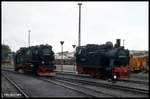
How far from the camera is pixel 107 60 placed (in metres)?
20.7

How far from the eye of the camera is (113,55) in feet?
65.3

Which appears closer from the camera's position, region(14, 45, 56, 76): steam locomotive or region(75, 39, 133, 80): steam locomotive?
region(75, 39, 133, 80): steam locomotive

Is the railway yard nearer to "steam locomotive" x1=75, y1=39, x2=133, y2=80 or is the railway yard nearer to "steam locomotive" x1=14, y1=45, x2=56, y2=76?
"steam locomotive" x1=75, y1=39, x2=133, y2=80

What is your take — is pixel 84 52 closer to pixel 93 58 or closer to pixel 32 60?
pixel 93 58

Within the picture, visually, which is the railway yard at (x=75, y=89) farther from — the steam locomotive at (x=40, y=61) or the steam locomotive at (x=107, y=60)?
the steam locomotive at (x=40, y=61)

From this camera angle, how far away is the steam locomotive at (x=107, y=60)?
770 inches

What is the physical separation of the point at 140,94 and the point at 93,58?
973 cm

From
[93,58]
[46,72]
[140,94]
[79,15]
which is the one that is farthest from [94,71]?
[79,15]

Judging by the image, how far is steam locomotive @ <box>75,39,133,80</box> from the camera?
1955 cm

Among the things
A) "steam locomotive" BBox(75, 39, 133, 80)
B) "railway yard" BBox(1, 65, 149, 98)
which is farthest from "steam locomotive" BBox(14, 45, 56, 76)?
"railway yard" BBox(1, 65, 149, 98)

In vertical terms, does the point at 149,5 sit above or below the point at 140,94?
above

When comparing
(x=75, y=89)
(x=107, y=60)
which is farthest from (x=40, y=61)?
(x=75, y=89)

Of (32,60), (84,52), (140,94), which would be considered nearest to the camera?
(140,94)

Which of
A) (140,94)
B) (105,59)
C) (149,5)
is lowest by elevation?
(140,94)
